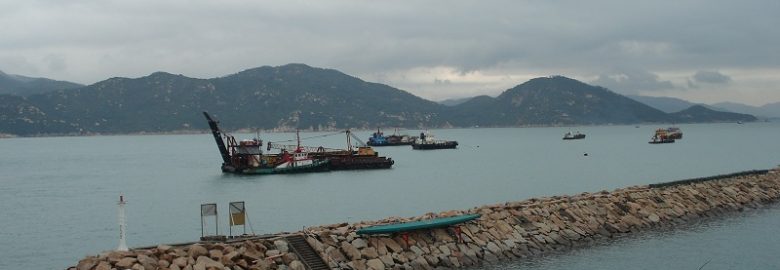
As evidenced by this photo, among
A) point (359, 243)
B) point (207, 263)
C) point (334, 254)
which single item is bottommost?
point (334, 254)

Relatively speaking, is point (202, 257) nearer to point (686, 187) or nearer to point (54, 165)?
point (686, 187)

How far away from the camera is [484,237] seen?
120 feet

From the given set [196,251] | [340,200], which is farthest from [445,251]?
[340,200]

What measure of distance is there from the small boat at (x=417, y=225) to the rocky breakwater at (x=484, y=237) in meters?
0.34

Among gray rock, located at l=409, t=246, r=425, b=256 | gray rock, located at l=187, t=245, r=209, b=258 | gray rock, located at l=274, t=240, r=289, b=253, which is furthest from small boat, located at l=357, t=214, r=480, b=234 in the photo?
gray rock, located at l=187, t=245, r=209, b=258

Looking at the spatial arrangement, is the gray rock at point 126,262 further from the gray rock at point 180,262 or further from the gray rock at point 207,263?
the gray rock at point 207,263

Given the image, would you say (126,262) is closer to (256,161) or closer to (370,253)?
(370,253)

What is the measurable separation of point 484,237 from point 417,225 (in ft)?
14.5

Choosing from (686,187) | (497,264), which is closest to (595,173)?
(686,187)

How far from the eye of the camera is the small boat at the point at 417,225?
32531 mm

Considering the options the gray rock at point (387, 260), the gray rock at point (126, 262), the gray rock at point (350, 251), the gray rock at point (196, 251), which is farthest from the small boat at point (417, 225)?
the gray rock at point (126, 262)

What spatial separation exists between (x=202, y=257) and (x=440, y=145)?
14797cm

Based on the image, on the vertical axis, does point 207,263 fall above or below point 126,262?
below

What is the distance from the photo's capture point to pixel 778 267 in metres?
35.9
